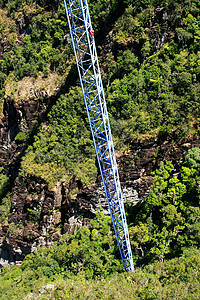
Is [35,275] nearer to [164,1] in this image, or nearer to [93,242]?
[93,242]

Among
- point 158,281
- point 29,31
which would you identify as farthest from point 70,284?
point 29,31

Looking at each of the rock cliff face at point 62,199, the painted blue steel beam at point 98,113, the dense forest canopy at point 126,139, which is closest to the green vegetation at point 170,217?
the dense forest canopy at point 126,139

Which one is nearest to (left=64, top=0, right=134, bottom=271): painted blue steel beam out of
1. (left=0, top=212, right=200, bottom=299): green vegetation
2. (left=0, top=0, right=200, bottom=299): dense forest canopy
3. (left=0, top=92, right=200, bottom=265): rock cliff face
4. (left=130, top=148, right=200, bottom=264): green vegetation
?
(left=130, top=148, right=200, bottom=264): green vegetation

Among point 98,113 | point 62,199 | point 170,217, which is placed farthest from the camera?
point 62,199

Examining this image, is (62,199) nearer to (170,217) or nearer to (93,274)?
(93,274)

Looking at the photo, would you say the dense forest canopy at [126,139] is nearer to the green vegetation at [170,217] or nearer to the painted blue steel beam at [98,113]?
the green vegetation at [170,217]

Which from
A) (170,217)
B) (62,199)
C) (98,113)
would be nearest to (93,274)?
(170,217)
